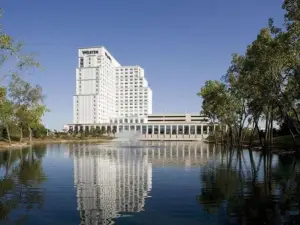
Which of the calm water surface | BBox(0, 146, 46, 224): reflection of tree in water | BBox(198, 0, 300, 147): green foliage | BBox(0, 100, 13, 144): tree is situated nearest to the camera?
the calm water surface

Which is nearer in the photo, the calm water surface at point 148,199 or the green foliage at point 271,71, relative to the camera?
the calm water surface at point 148,199

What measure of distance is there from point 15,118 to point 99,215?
279ft

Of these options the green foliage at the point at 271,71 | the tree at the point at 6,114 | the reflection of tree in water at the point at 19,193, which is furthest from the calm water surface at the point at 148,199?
the tree at the point at 6,114

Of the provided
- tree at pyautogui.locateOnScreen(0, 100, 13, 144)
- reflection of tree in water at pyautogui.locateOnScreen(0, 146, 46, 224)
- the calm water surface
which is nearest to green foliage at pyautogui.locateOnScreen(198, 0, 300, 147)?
the calm water surface

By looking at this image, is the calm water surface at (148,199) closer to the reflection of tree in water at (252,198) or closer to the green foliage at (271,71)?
the reflection of tree in water at (252,198)

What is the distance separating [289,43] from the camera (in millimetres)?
40969

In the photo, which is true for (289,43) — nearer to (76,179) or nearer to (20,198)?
(76,179)

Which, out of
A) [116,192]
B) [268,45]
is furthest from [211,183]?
[268,45]

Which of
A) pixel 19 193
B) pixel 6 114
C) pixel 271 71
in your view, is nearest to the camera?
pixel 19 193

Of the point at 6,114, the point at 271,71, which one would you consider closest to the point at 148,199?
the point at 271,71

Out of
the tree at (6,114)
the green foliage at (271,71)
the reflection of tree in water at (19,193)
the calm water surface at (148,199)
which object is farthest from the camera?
the tree at (6,114)

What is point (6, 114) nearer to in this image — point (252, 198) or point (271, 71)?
point (271, 71)

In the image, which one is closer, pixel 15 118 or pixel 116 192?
pixel 116 192

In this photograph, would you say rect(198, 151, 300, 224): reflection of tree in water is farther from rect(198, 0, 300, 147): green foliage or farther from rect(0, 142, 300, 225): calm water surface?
rect(198, 0, 300, 147): green foliage
